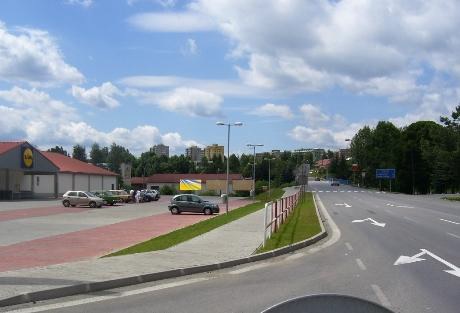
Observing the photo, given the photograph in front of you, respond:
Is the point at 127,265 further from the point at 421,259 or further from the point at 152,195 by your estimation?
the point at 152,195

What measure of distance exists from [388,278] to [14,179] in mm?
69585

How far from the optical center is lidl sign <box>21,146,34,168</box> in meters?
68.5

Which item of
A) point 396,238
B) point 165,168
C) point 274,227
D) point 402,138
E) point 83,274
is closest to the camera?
point 83,274

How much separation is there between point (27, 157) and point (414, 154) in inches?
3065

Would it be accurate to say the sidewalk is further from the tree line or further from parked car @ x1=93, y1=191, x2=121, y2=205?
the tree line

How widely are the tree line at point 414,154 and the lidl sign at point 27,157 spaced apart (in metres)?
53.2

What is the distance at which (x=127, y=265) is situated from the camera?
1271cm

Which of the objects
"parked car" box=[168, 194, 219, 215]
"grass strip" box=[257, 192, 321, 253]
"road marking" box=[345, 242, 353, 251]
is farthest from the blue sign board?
"road marking" box=[345, 242, 353, 251]

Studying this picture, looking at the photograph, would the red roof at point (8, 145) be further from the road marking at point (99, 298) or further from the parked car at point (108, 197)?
the road marking at point (99, 298)

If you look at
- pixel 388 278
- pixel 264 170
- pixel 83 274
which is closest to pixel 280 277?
pixel 388 278

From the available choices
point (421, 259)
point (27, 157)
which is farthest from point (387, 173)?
point (421, 259)

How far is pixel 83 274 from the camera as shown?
37.1ft

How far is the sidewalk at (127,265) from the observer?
10203 mm

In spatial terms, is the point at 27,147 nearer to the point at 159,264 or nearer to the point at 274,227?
the point at 274,227
